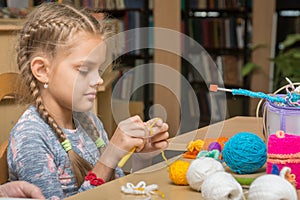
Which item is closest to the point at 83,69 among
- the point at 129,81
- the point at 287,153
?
the point at 129,81

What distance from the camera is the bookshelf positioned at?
531cm

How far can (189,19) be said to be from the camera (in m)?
5.48

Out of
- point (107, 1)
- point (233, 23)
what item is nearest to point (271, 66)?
point (233, 23)

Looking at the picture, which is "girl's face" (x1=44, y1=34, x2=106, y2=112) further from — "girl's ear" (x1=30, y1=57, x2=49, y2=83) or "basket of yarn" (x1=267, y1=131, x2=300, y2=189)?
"basket of yarn" (x1=267, y1=131, x2=300, y2=189)

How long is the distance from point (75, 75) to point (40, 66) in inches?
3.5

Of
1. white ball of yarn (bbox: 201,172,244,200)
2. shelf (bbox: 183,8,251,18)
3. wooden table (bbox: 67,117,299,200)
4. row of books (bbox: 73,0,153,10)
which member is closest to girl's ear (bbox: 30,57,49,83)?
wooden table (bbox: 67,117,299,200)

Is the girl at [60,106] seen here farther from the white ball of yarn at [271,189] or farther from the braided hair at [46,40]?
the white ball of yarn at [271,189]

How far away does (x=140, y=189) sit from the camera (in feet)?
3.48

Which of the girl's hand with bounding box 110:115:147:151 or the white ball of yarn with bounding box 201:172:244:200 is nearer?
the white ball of yarn with bounding box 201:172:244:200

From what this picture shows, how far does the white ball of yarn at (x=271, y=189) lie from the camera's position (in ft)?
2.90

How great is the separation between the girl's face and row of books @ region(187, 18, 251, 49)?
408 cm

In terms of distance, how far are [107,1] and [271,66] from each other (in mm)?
Result: 1517

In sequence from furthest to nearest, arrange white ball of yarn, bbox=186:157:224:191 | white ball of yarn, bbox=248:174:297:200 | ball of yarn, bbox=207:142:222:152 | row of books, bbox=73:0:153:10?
row of books, bbox=73:0:153:10
ball of yarn, bbox=207:142:222:152
white ball of yarn, bbox=186:157:224:191
white ball of yarn, bbox=248:174:297:200

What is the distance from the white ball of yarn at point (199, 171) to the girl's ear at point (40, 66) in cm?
46
